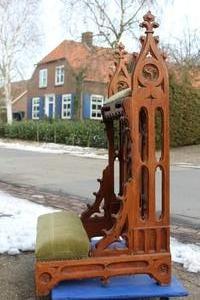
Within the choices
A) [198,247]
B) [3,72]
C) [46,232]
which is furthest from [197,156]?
[3,72]

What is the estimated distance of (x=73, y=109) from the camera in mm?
51781

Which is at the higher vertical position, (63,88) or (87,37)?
(87,37)

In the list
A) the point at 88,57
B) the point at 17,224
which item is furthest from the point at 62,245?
the point at 88,57

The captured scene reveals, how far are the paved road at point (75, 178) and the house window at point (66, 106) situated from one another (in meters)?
31.5

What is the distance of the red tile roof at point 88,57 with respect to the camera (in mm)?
35781

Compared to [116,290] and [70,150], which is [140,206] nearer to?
[116,290]

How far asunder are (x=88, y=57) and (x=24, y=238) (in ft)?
105

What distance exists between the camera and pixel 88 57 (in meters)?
37.5

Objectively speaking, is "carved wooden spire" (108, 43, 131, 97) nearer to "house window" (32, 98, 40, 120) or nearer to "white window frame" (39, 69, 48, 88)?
"white window frame" (39, 69, 48, 88)

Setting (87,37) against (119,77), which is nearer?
(119,77)

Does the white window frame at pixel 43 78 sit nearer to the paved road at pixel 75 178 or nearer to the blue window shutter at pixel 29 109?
the blue window shutter at pixel 29 109

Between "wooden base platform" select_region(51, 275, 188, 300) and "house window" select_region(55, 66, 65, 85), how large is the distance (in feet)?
168

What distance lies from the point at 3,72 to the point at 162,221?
4360cm

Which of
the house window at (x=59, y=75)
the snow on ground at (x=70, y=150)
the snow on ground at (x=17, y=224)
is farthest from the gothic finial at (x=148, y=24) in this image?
the house window at (x=59, y=75)
